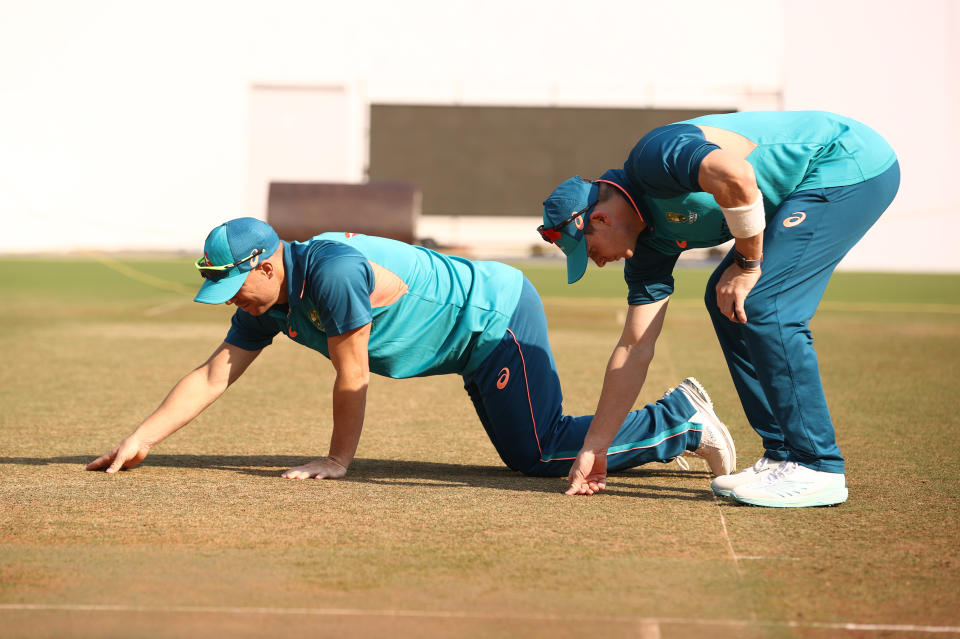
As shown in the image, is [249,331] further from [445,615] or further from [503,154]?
[503,154]

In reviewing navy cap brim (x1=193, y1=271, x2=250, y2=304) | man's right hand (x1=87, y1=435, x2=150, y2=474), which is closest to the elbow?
navy cap brim (x1=193, y1=271, x2=250, y2=304)

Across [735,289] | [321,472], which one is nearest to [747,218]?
[735,289]

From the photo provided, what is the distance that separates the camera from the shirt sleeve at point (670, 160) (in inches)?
107

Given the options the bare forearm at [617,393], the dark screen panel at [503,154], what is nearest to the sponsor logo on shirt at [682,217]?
the bare forearm at [617,393]

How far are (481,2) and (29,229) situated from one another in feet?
29.1

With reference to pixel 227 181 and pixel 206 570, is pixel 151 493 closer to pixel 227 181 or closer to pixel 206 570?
pixel 206 570

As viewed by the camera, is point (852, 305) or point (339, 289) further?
point (852, 305)

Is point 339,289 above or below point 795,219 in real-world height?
below

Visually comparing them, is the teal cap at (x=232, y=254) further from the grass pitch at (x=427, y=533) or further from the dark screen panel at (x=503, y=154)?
the dark screen panel at (x=503, y=154)

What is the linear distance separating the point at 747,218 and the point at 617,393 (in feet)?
2.49

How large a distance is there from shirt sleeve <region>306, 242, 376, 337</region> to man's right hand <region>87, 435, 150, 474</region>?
79 centimetres

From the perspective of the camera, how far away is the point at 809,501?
3051 mm

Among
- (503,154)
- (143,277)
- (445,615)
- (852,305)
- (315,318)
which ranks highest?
(315,318)

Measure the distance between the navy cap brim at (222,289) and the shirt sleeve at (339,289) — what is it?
0.19m
